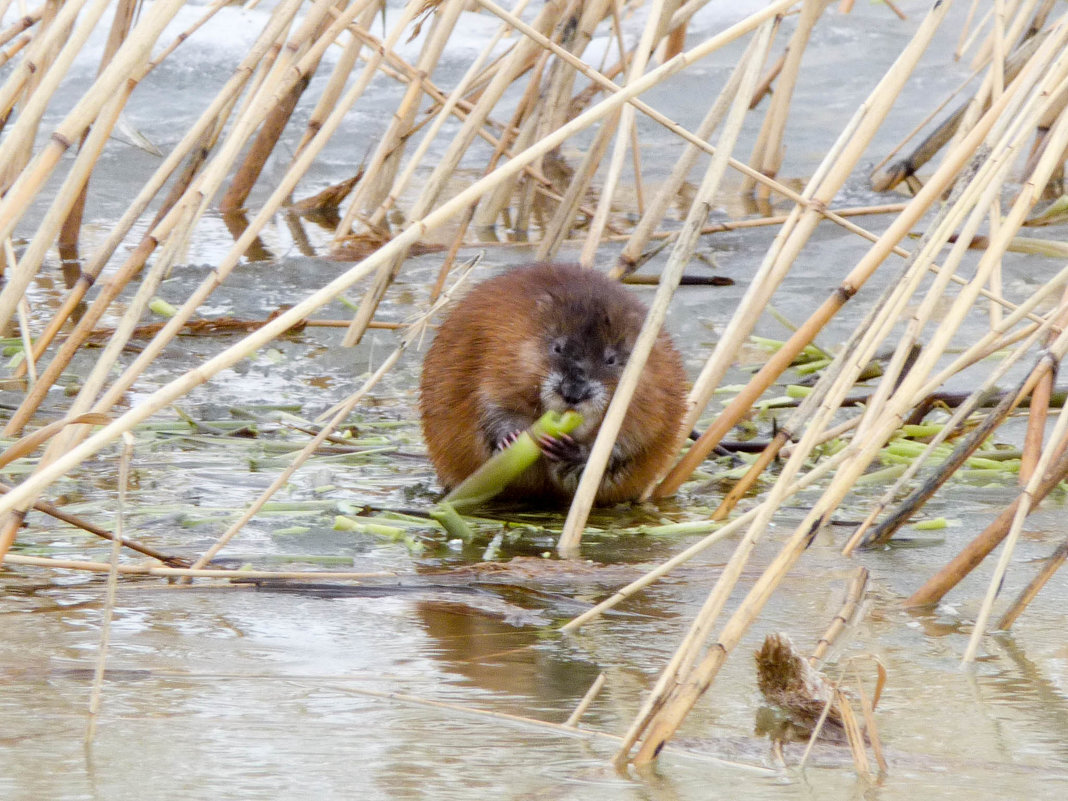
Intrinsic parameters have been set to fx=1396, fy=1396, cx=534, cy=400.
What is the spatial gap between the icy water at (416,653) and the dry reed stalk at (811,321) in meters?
0.14

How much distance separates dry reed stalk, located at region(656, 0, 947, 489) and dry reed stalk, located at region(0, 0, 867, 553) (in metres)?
0.34

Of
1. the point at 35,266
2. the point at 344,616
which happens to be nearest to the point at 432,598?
the point at 344,616

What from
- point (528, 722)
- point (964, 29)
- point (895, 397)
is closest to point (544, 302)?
point (895, 397)

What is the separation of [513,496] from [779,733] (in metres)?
1.76

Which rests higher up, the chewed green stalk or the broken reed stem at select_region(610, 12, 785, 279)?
the broken reed stem at select_region(610, 12, 785, 279)

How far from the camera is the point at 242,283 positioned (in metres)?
5.28

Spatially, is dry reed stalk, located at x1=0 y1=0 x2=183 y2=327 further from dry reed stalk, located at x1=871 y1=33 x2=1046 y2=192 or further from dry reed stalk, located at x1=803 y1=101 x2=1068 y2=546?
dry reed stalk, located at x1=871 y1=33 x2=1046 y2=192

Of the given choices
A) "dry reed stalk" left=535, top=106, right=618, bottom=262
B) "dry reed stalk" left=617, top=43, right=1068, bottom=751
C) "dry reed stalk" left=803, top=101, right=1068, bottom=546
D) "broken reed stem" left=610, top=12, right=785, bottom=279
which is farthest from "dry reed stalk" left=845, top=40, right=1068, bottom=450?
"dry reed stalk" left=535, top=106, right=618, bottom=262

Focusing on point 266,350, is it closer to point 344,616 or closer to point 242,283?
point 242,283

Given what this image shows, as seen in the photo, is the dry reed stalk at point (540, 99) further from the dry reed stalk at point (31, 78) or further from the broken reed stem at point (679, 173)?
the dry reed stalk at point (31, 78)

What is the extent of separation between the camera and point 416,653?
209 cm

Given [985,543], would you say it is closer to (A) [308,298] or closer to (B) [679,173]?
(A) [308,298]

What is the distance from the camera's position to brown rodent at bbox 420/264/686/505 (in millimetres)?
3346

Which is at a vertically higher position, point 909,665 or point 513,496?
point 909,665
